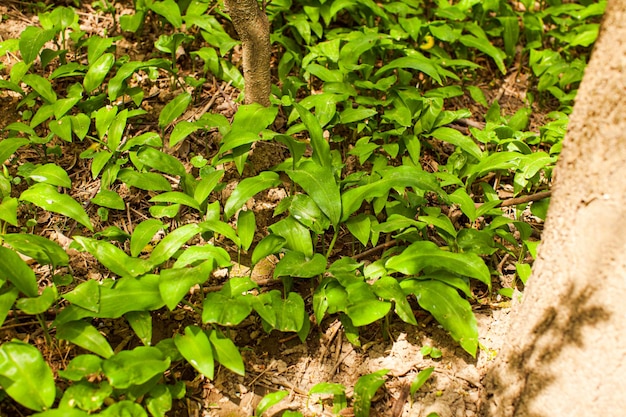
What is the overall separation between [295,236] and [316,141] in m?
0.57

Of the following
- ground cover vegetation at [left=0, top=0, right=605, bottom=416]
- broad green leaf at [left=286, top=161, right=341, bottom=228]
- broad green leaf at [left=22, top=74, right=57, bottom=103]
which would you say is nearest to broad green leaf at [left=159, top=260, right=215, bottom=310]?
ground cover vegetation at [left=0, top=0, right=605, bottom=416]

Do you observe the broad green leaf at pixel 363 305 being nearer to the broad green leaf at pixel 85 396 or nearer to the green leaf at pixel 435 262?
the green leaf at pixel 435 262

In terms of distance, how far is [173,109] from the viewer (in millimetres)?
3275

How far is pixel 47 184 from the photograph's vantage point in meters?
2.77

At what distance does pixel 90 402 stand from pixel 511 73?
357 cm

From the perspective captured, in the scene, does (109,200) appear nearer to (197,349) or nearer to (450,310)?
(197,349)

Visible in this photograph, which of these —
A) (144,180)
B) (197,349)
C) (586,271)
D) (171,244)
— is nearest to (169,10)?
(144,180)

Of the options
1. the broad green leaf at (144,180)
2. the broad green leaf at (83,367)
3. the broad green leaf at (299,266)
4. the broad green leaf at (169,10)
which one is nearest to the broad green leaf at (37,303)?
the broad green leaf at (83,367)

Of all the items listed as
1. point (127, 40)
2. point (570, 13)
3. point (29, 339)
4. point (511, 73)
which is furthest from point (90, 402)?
point (570, 13)

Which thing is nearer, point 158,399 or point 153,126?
point 158,399

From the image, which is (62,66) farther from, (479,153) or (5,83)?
A: (479,153)

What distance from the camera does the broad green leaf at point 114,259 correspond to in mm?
2441

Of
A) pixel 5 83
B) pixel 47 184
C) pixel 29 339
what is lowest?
pixel 29 339

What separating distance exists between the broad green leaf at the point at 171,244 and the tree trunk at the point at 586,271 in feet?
4.72
